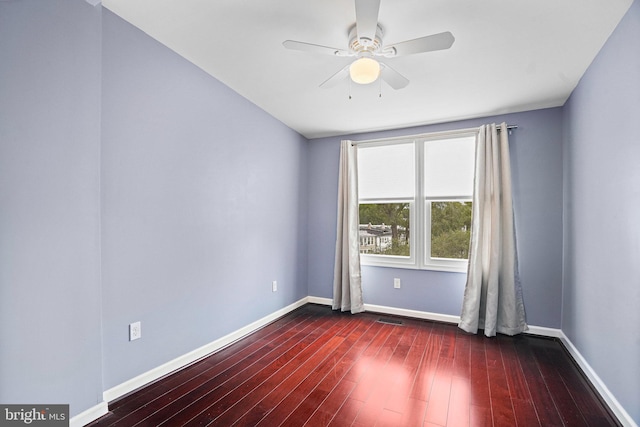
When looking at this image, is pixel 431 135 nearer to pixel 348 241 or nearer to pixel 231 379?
pixel 348 241

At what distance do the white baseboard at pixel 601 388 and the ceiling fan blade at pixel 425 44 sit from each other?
243 cm

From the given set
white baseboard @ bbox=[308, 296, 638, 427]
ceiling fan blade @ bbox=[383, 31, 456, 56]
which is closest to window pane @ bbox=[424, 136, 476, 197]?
white baseboard @ bbox=[308, 296, 638, 427]

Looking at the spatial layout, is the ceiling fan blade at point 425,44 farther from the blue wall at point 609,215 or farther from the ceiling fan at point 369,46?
the blue wall at point 609,215

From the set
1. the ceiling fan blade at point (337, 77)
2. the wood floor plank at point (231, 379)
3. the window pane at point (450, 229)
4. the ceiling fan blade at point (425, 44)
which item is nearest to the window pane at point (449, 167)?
the window pane at point (450, 229)

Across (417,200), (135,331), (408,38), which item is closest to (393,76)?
(408,38)

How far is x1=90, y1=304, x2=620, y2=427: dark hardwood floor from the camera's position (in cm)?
186

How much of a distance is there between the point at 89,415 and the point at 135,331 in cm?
49

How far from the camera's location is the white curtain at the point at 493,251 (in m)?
3.23

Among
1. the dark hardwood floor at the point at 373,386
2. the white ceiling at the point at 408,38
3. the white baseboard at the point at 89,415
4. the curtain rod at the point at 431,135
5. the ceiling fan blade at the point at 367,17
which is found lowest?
the dark hardwood floor at the point at 373,386

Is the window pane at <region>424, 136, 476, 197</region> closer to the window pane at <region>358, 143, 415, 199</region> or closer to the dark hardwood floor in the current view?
the window pane at <region>358, 143, 415, 199</region>

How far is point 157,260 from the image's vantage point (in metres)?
2.22

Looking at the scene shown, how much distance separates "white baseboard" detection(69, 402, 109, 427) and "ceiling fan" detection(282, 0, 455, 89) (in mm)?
2436

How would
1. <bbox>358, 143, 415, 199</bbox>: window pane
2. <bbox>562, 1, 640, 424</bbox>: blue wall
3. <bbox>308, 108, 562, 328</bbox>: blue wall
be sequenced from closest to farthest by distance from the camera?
<bbox>562, 1, 640, 424</bbox>: blue wall → <bbox>308, 108, 562, 328</bbox>: blue wall → <bbox>358, 143, 415, 199</bbox>: window pane

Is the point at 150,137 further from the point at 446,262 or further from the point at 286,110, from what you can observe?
the point at 446,262
